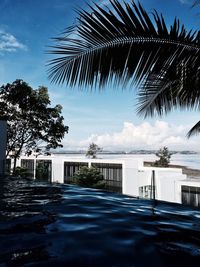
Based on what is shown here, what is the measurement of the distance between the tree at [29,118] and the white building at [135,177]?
6.41 feet

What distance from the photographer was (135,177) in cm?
2669

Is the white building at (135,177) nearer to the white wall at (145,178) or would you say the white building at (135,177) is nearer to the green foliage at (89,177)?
the white wall at (145,178)

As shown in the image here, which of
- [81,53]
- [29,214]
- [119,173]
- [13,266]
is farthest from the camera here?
[119,173]

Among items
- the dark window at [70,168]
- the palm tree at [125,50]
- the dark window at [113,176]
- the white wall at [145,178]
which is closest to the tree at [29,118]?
the white wall at [145,178]

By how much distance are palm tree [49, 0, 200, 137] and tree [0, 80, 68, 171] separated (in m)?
13.7

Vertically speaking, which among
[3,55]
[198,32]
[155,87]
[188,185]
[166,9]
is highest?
[3,55]

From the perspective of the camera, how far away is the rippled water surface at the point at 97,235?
2508 mm

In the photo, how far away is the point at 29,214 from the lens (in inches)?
175

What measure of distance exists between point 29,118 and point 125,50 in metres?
14.5

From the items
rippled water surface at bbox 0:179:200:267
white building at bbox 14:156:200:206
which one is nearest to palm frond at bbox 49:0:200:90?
rippled water surface at bbox 0:179:200:267

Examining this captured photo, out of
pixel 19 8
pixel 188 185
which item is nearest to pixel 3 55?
pixel 19 8

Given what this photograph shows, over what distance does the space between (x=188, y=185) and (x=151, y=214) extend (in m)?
18.3

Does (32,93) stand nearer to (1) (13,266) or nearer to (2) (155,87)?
(2) (155,87)

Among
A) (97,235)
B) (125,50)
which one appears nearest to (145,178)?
(97,235)
